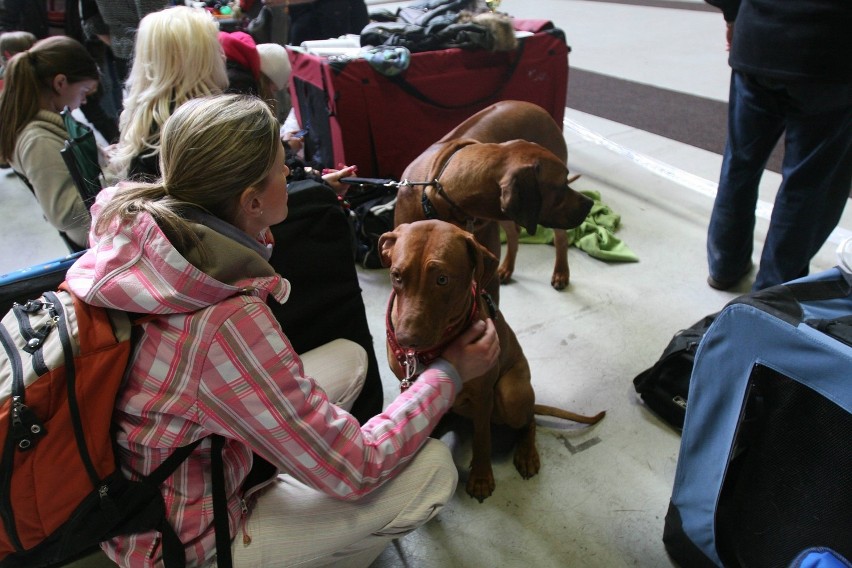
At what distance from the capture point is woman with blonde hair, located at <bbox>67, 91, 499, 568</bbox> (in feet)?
3.28

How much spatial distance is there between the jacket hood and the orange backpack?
51 millimetres

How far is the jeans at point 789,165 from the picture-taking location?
224 cm

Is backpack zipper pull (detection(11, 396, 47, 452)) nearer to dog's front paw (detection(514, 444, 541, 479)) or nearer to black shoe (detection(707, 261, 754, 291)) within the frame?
dog's front paw (detection(514, 444, 541, 479))

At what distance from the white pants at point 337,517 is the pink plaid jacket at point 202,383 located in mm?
107

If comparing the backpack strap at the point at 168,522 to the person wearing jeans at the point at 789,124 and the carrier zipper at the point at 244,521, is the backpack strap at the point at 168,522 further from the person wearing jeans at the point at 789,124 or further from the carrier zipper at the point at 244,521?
the person wearing jeans at the point at 789,124

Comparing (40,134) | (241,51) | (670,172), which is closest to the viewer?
(40,134)

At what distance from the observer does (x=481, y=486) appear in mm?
1910

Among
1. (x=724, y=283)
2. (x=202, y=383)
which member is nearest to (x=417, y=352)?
(x=202, y=383)

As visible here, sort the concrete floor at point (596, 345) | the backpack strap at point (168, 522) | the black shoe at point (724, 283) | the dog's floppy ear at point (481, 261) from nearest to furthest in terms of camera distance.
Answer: the backpack strap at point (168, 522) → the dog's floppy ear at point (481, 261) → the concrete floor at point (596, 345) → the black shoe at point (724, 283)

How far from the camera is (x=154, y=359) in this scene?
101 centimetres

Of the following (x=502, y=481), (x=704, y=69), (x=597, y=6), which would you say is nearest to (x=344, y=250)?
(x=502, y=481)

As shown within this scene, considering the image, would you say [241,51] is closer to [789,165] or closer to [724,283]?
[789,165]

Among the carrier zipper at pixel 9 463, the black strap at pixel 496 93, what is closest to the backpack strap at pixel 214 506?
the carrier zipper at pixel 9 463

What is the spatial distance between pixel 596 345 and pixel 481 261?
1.14 metres
